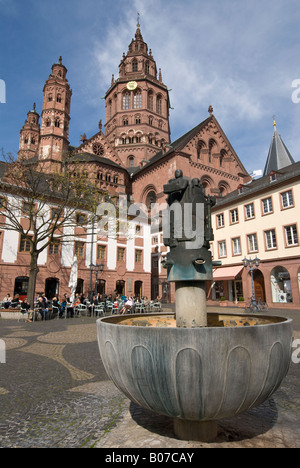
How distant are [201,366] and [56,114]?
42.8 meters

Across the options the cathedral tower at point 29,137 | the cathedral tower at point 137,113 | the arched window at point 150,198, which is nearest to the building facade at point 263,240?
the arched window at point 150,198

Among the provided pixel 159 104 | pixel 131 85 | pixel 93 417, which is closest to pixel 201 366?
pixel 93 417

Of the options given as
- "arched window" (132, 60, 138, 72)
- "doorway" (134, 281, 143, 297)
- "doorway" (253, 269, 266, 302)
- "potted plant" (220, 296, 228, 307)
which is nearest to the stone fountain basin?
"doorway" (253, 269, 266, 302)

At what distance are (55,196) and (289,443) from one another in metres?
23.2

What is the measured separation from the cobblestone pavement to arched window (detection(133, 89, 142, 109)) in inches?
2192

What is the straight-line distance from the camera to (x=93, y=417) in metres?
3.29

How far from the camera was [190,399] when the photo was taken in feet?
7.04

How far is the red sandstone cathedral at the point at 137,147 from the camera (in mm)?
35688

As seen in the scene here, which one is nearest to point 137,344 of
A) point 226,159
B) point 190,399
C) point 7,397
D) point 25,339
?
point 190,399

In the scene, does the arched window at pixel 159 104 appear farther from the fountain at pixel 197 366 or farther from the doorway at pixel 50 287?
the fountain at pixel 197 366

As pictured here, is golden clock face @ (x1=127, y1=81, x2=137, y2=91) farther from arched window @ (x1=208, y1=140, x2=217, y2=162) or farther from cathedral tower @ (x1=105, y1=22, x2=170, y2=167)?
arched window @ (x1=208, y1=140, x2=217, y2=162)

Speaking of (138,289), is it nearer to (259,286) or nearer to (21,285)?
(21,285)

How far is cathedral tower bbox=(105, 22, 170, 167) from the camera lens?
169ft
